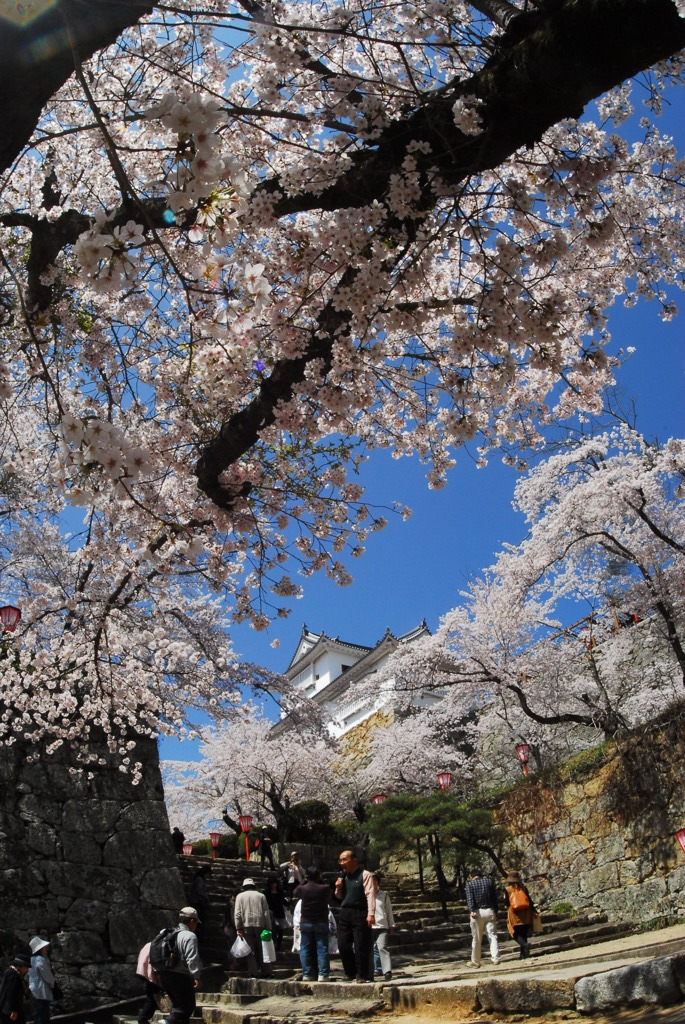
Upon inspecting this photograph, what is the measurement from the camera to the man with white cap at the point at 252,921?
8242mm

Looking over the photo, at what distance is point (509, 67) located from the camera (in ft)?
10.4

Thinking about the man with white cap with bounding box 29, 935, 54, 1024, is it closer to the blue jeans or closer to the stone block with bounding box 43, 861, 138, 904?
the stone block with bounding box 43, 861, 138, 904

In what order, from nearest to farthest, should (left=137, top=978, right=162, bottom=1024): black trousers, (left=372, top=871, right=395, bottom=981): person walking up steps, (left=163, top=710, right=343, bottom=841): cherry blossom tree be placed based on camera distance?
(left=137, top=978, right=162, bottom=1024): black trousers → (left=372, top=871, right=395, bottom=981): person walking up steps → (left=163, top=710, right=343, bottom=841): cherry blossom tree

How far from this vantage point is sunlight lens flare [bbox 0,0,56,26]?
2.22 metres

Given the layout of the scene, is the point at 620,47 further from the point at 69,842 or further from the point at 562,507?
the point at 562,507

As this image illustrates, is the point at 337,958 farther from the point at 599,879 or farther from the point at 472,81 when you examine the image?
the point at 472,81

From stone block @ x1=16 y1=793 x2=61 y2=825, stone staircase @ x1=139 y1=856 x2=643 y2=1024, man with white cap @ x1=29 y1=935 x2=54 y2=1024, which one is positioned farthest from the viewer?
stone block @ x1=16 y1=793 x2=61 y2=825

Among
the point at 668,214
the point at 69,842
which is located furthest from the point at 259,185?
the point at 69,842

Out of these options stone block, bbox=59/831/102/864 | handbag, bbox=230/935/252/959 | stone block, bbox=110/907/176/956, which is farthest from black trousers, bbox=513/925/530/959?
stone block, bbox=59/831/102/864

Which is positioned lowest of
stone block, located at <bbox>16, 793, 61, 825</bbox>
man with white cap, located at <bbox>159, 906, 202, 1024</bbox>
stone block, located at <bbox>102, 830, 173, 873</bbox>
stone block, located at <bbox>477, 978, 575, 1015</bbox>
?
stone block, located at <bbox>477, 978, 575, 1015</bbox>

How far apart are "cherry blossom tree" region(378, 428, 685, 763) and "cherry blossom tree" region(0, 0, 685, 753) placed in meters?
7.56

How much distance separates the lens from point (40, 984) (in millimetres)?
6820

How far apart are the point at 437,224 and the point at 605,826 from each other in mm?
11193

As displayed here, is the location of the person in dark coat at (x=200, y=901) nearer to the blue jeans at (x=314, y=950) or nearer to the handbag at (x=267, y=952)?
the handbag at (x=267, y=952)
